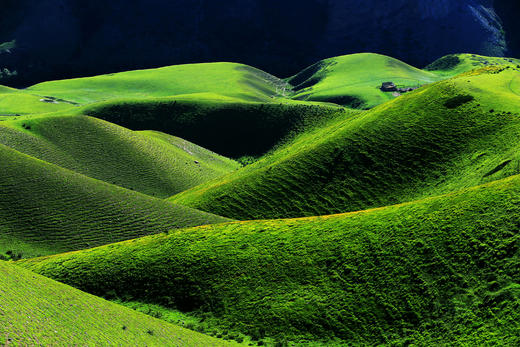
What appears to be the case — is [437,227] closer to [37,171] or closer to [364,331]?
[364,331]

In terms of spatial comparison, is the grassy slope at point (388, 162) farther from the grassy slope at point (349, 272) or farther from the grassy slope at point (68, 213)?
the grassy slope at point (349, 272)

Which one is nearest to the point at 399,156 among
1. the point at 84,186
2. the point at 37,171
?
the point at 84,186

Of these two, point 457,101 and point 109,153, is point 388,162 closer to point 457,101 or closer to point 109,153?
point 457,101

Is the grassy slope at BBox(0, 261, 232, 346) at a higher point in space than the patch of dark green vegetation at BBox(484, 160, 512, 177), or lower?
lower

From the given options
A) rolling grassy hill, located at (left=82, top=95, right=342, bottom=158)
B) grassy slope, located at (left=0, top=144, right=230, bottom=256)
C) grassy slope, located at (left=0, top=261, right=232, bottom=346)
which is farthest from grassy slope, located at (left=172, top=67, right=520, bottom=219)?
rolling grassy hill, located at (left=82, top=95, right=342, bottom=158)

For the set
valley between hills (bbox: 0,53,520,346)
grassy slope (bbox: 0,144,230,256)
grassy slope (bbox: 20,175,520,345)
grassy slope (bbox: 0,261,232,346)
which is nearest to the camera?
grassy slope (bbox: 0,261,232,346)

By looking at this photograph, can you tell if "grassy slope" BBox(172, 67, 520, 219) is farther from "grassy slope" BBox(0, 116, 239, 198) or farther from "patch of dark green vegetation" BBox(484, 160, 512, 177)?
"grassy slope" BBox(0, 116, 239, 198)

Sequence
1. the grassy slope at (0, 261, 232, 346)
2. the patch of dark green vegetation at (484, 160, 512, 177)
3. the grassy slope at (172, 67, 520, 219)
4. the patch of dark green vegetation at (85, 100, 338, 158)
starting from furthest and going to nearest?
the patch of dark green vegetation at (85, 100, 338, 158) → the grassy slope at (172, 67, 520, 219) → the patch of dark green vegetation at (484, 160, 512, 177) → the grassy slope at (0, 261, 232, 346)

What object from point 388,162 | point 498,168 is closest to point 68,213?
point 388,162

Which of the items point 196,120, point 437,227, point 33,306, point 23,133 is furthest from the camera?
point 196,120
